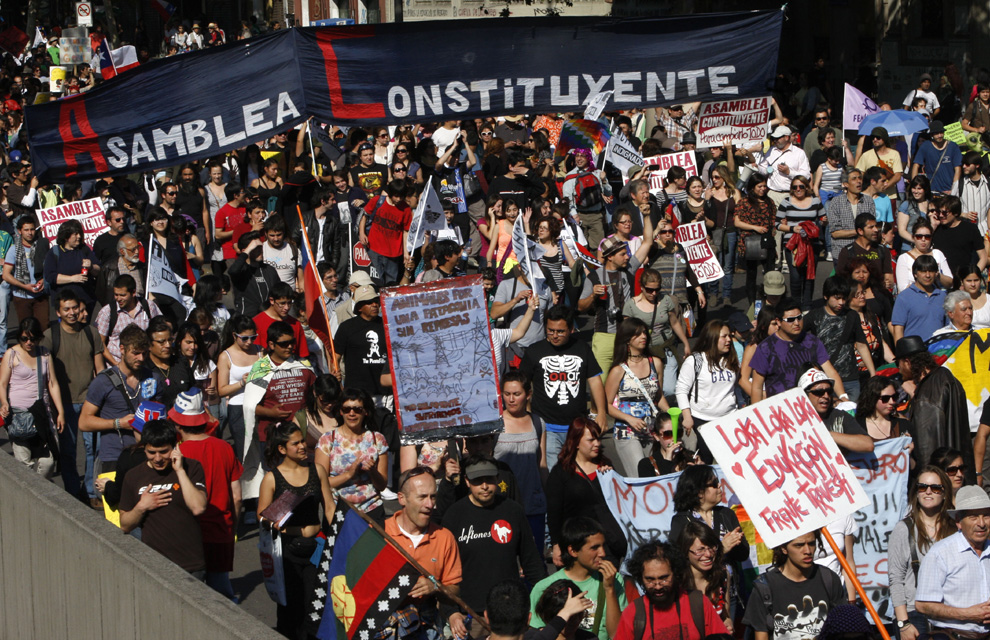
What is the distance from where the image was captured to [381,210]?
13.9m

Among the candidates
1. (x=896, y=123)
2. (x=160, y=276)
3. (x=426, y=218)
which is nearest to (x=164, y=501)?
(x=160, y=276)

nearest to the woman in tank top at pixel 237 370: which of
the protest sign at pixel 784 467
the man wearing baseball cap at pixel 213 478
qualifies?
the man wearing baseball cap at pixel 213 478

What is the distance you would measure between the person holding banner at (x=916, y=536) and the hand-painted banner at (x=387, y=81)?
304 cm

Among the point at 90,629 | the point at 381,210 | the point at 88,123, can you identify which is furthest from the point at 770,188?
the point at 90,629

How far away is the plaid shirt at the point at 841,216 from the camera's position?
1402 centimetres

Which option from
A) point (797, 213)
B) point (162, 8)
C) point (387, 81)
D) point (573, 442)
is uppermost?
point (387, 81)

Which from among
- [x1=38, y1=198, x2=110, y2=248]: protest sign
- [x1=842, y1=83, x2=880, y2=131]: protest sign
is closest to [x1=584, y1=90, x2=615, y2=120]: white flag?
[x1=38, y1=198, x2=110, y2=248]: protest sign

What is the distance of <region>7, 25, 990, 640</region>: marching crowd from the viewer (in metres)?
6.88

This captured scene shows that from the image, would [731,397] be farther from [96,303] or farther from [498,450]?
[96,303]

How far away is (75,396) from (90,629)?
4054 millimetres

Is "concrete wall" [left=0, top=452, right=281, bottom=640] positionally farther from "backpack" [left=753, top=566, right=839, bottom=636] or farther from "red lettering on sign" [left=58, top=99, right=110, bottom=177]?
"backpack" [left=753, top=566, right=839, bottom=636]

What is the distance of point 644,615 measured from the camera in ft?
20.5

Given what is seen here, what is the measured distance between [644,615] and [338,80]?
13.8 ft

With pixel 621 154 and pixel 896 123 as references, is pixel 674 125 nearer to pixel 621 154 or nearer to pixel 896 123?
pixel 896 123
